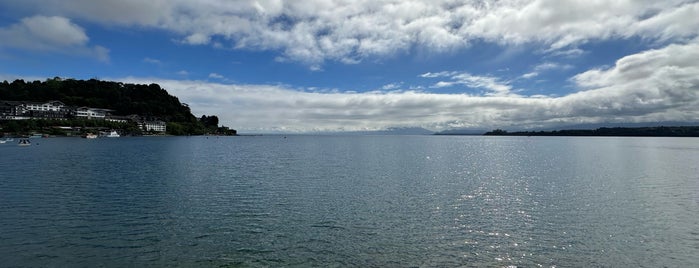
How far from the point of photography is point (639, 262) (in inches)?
798

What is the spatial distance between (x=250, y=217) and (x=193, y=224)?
13.5 feet

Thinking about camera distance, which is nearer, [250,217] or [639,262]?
[639,262]

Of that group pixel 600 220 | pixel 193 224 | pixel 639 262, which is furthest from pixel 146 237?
pixel 600 220

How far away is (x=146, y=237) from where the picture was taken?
76.0 feet

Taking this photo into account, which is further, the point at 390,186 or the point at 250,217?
the point at 390,186

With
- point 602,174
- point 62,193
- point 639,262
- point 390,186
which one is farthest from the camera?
point 602,174

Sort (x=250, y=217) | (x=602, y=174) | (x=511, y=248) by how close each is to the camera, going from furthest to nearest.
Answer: (x=602, y=174) → (x=250, y=217) → (x=511, y=248)

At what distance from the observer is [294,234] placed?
79.9ft

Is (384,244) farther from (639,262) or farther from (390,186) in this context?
(390,186)

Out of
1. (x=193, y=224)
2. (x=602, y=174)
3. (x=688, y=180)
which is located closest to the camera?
(x=193, y=224)

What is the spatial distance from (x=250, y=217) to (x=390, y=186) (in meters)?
21.0

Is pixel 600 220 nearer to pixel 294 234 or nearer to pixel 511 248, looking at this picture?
pixel 511 248

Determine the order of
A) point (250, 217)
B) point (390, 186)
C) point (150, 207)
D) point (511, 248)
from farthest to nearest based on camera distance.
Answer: point (390, 186) → point (150, 207) → point (250, 217) → point (511, 248)

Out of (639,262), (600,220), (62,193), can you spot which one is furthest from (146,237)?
(600,220)
